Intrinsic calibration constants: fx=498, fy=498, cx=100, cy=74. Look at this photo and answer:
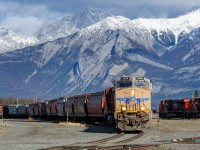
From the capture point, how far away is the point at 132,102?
3809 cm

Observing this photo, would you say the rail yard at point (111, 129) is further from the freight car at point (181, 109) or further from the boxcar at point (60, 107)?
the freight car at point (181, 109)

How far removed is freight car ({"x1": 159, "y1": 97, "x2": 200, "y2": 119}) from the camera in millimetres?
89500

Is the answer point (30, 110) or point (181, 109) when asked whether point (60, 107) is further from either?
point (30, 110)

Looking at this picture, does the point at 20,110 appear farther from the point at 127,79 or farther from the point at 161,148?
the point at 161,148

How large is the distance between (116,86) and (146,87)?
2360mm

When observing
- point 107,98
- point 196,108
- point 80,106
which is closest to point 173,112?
point 196,108

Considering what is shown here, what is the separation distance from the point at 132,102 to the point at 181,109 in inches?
2275

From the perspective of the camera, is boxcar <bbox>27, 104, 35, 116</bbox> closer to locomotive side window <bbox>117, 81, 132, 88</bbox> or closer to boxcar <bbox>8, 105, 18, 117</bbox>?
boxcar <bbox>8, 105, 18, 117</bbox>

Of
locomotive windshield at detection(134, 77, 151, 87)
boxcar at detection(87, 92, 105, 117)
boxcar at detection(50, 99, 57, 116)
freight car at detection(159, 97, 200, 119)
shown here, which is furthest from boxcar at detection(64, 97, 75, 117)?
locomotive windshield at detection(134, 77, 151, 87)

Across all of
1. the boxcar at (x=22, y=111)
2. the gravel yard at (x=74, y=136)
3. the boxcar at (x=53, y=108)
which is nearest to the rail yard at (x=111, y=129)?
the gravel yard at (x=74, y=136)

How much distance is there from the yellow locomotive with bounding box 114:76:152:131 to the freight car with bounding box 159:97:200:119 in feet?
166

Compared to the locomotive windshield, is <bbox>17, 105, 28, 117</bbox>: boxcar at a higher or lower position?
lower

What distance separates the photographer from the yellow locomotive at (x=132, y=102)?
1480 inches

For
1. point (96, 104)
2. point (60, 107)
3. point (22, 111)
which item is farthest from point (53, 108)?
point (22, 111)
